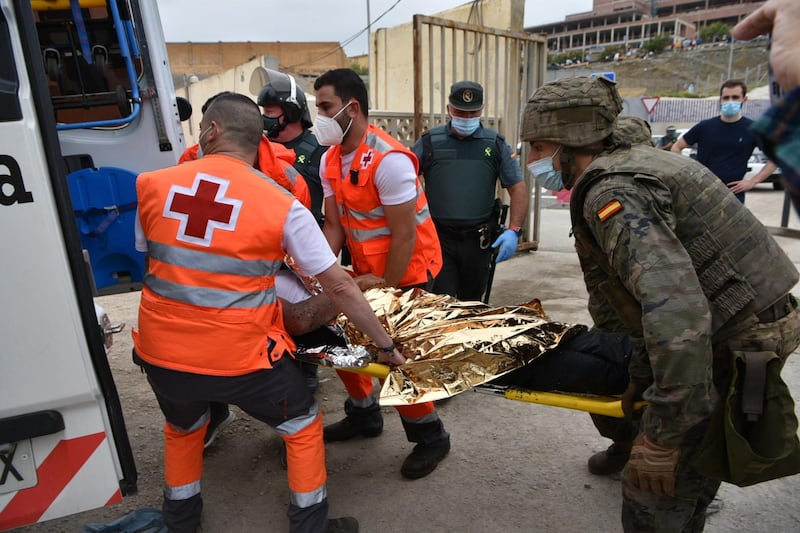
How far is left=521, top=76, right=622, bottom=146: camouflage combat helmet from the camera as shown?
5.49 feet

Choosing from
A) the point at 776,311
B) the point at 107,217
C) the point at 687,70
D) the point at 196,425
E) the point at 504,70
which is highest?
the point at 687,70

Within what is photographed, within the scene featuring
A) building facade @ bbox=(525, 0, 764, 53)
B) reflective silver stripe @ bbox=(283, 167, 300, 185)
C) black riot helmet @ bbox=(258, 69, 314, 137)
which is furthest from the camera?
building facade @ bbox=(525, 0, 764, 53)

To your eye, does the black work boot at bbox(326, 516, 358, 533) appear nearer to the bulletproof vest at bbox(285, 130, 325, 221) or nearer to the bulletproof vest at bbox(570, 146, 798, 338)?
the bulletproof vest at bbox(570, 146, 798, 338)

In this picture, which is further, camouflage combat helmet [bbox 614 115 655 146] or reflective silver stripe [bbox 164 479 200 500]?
reflective silver stripe [bbox 164 479 200 500]

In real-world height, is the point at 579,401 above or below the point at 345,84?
below

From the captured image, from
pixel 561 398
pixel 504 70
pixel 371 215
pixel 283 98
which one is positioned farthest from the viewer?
pixel 504 70

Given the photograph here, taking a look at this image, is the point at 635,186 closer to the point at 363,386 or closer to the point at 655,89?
the point at 363,386

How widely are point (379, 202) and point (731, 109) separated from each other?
4.11 m

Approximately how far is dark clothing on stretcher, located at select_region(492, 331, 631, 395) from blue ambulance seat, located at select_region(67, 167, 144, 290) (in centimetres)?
183

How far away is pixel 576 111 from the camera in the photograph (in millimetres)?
1685

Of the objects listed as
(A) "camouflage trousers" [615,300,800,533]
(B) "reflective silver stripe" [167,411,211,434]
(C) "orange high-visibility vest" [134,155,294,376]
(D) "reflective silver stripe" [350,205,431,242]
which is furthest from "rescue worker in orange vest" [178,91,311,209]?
(A) "camouflage trousers" [615,300,800,533]

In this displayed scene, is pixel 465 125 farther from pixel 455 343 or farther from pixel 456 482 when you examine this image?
pixel 456 482

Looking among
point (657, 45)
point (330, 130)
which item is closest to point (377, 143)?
point (330, 130)

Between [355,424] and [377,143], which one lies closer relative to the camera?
[377,143]
